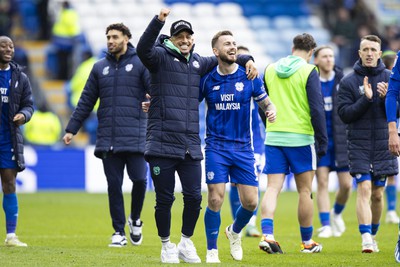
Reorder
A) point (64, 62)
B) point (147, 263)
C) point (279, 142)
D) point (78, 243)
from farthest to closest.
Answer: point (64, 62) < point (78, 243) < point (279, 142) < point (147, 263)

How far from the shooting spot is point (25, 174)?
22.6m

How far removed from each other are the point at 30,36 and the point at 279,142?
60.3ft

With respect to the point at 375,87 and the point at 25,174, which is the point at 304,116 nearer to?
the point at 375,87

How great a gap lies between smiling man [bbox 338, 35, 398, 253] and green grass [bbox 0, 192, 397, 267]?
0.78 m

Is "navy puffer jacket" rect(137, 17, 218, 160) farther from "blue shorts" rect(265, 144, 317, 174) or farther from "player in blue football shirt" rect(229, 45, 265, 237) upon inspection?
Result: "player in blue football shirt" rect(229, 45, 265, 237)

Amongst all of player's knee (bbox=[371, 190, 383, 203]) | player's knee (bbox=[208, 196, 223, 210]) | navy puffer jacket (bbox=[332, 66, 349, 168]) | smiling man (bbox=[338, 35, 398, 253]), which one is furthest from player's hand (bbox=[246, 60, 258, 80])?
navy puffer jacket (bbox=[332, 66, 349, 168])

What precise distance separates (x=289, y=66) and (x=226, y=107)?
1.53 m

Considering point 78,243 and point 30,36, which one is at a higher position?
point 30,36

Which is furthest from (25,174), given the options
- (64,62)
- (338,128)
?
(338,128)

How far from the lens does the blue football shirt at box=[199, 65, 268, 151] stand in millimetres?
11031

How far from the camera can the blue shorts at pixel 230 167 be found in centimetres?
1092

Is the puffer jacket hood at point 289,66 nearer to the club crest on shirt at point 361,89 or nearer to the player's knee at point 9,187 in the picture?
the club crest on shirt at point 361,89

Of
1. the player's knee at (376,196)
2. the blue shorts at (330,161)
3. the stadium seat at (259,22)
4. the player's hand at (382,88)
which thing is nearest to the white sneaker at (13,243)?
the player's knee at (376,196)

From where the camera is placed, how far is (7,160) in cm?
1244
